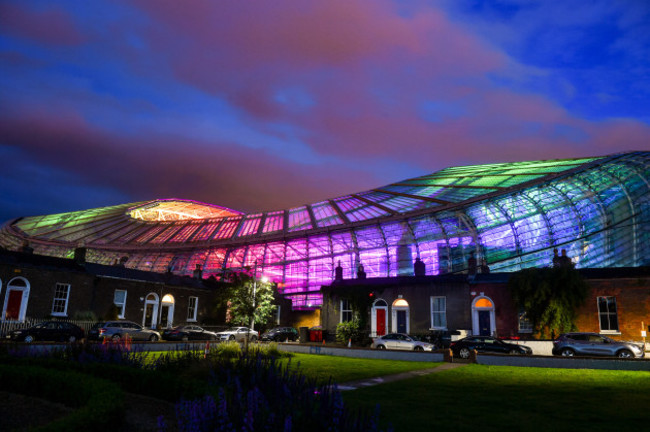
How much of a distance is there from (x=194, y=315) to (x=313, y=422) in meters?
43.0

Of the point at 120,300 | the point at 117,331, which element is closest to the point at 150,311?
the point at 120,300

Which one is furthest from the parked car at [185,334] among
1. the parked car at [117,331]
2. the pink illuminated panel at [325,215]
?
the pink illuminated panel at [325,215]

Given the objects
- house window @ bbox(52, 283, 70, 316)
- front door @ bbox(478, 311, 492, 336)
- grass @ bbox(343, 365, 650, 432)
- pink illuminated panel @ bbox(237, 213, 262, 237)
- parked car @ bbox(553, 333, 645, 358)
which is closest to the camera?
grass @ bbox(343, 365, 650, 432)

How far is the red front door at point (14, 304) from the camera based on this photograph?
3097 cm

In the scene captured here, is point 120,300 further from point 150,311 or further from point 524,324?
point 524,324

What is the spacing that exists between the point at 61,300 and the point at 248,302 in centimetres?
1701

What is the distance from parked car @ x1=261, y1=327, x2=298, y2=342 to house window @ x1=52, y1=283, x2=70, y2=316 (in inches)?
654

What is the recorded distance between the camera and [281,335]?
43219mm

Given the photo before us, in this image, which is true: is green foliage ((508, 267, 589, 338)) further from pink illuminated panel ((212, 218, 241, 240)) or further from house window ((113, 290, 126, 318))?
pink illuminated panel ((212, 218, 241, 240))

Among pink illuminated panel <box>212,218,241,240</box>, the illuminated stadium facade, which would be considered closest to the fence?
the illuminated stadium facade

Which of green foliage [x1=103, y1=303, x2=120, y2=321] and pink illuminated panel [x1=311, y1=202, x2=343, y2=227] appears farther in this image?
pink illuminated panel [x1=311, y1=202, x2=343, y2=227]

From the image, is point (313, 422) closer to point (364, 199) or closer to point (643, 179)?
point (643, 179)

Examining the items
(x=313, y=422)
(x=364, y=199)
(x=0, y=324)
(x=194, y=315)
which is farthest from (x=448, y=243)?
(x=313, y=422)

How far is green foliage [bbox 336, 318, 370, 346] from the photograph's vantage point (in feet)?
119
